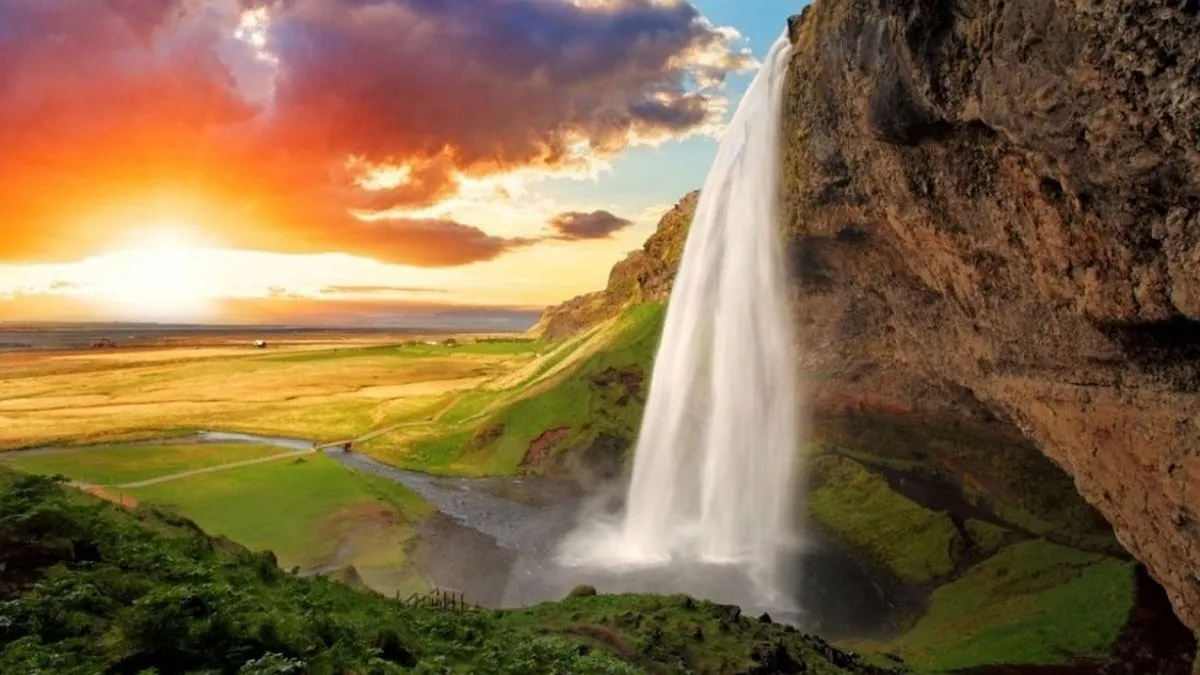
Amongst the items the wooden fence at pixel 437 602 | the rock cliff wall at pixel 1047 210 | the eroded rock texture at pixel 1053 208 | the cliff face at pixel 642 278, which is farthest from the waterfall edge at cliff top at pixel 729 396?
the cliff face at pixel 642 278

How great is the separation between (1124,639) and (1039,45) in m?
18.9

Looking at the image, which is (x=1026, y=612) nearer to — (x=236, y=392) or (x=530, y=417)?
(x=530, y=417)

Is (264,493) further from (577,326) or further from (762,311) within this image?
(577,326)

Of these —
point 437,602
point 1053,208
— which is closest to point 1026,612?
point 1053,208

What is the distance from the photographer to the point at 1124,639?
22297 mm

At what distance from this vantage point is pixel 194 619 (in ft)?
28.6

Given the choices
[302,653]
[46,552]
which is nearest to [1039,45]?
[302,653]

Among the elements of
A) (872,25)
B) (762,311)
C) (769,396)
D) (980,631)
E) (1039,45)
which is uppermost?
(872,25)

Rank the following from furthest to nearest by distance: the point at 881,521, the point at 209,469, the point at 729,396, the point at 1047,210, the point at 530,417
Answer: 1. the point at 530,417
2. the point at 209,469
3. the point at 729,396
4. the point at 881,521
5. the point at 1047,210

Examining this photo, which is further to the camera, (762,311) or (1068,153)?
(762,311)

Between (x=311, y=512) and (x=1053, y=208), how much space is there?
37931 millimetres

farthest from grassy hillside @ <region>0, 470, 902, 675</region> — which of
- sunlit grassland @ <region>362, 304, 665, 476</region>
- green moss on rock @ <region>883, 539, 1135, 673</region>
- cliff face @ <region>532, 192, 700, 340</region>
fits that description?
cliff face @ <region>532, 192, 700, 340</region>

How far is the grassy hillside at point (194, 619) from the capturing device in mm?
8086

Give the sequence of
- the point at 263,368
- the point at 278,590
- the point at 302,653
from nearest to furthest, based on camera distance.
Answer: the point at 302,653
the point at 278,590
the point at 263,368
